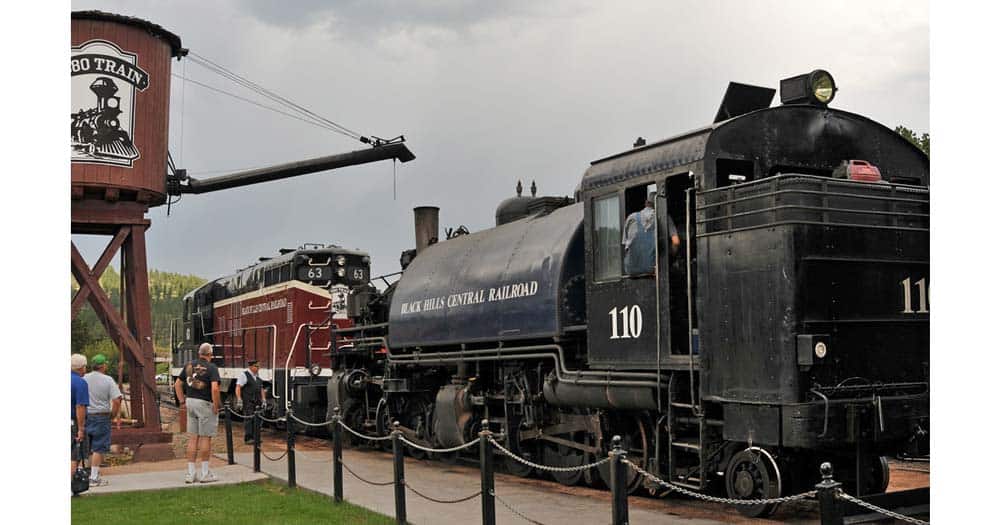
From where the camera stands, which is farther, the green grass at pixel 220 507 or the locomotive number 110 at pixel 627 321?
the green grass at pixel 220 507

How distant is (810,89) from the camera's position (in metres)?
9.93

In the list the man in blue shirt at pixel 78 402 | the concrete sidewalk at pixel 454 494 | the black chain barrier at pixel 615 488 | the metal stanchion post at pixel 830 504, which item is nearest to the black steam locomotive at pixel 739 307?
the concrete sidewalk at pixel 454 494

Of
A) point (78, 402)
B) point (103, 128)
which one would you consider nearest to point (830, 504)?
point (78, 402)

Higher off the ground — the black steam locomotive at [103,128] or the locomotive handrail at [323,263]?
the black steam locomotive at [103,128]

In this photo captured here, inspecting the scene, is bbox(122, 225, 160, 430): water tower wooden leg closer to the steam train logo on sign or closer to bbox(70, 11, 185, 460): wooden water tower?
bbox(70, 11, 185, 460): wooden water tower

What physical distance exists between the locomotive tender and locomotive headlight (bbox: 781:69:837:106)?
0.02 metres

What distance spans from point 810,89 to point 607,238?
2511 mm

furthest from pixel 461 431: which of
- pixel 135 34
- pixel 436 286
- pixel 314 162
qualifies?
pixel 314 162

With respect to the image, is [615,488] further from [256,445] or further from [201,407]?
[256,445]

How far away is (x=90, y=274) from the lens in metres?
17.4

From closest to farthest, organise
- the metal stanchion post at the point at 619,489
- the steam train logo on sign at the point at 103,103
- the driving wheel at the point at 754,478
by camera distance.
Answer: the metal stanchion post at the point at 619,489 → the driving wheel at the point at 754,478 → the steam train logo on sign at the point at 103,103

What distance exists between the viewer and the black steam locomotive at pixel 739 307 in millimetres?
8539

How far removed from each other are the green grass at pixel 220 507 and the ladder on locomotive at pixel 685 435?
282cm

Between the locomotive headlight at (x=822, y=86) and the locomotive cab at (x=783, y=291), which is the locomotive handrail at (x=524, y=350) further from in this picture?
the locomotive headlight at (x=822, y=86)
